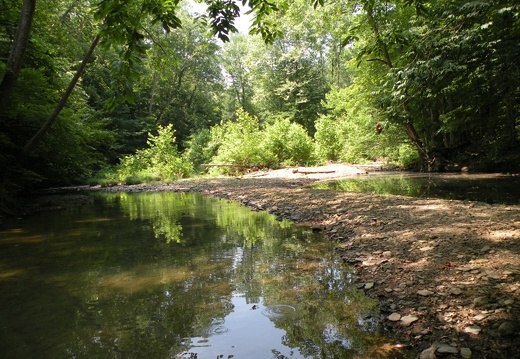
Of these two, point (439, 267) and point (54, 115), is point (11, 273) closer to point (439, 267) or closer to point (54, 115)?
point (439, 267)

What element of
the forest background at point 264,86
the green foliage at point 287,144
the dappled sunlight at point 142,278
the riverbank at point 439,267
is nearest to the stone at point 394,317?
the riverbank at point 439,267

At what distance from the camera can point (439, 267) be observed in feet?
10.2

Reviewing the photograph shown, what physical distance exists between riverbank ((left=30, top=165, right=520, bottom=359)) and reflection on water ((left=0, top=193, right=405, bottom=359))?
10.7 inches

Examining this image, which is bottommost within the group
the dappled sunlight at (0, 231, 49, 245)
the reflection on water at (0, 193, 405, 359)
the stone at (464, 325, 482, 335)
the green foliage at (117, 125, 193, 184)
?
the reflection on water at (0, 193, 405, 359)

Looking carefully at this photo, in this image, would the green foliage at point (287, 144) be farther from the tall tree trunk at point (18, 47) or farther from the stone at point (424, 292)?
the stone at point (424, 292)

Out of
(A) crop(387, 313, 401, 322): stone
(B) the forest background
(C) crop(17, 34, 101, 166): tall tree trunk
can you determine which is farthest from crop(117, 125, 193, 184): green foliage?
(A) crop(387, 313, 401, 322): stone

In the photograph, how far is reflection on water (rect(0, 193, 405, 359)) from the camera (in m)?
2.31

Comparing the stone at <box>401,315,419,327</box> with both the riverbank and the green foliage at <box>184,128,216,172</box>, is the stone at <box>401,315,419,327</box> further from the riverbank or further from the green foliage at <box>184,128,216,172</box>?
the green foliage at <box>184,128,216,172</box>

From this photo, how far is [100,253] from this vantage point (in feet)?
15.8

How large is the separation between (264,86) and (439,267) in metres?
35.0

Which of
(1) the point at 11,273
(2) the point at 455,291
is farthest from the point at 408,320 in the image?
(1) the point at 11,273

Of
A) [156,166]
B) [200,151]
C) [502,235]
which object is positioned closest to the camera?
[502,235]

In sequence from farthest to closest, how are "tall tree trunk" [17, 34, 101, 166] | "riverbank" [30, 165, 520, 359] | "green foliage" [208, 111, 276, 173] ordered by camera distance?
"green foliage" [208, 111, 276, 173]
"tall tree trunk" [17, 34, 101, 166]
"riverbank" [30, 165, 520, 359]

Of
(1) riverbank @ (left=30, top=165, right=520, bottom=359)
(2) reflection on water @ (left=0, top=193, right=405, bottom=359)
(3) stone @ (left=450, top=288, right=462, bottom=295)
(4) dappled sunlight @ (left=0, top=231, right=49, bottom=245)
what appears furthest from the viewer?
(4) dappled sunlight @ (left=0, top=231, right=49, bottom=245)
